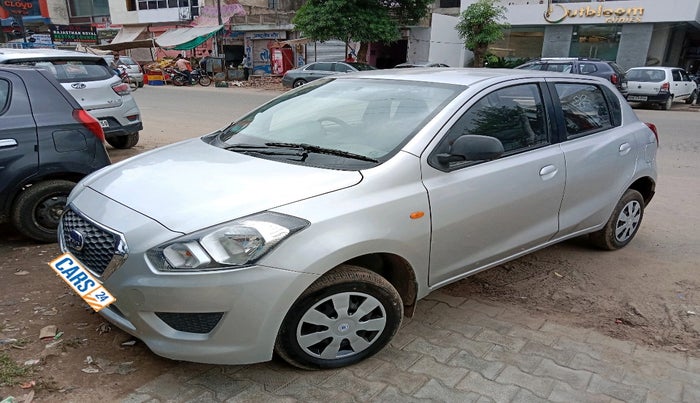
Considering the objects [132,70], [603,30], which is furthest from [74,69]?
[603,30]

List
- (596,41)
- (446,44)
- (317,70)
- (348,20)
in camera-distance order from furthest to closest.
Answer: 1. (446,44)
2. (596,41)
3. (348,20)
4. (317,70)

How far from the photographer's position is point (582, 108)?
379 centimetres

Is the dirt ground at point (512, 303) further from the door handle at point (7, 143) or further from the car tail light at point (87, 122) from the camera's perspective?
the car tail light at point (87, 122)

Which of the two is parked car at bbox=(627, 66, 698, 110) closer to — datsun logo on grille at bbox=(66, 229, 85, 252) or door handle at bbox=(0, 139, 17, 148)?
door handle at bbox=(0, 139, 17, 148)

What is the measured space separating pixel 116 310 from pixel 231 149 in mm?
1153

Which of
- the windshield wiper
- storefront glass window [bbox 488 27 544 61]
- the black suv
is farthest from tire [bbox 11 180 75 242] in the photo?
storefront glass window [bbox 488 27 544 61]

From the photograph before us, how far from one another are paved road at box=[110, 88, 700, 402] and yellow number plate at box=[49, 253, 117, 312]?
48 centimetres

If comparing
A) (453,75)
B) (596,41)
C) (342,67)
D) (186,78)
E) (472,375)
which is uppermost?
(596,41)

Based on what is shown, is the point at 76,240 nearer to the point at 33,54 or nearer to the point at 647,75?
the point at 33,54

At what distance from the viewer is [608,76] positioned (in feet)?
52.9

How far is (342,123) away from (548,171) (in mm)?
1401

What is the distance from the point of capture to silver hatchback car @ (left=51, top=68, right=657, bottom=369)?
2.20m

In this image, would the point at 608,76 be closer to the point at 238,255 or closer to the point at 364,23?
the point at 364,23

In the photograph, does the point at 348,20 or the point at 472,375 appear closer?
the point at 472,375
